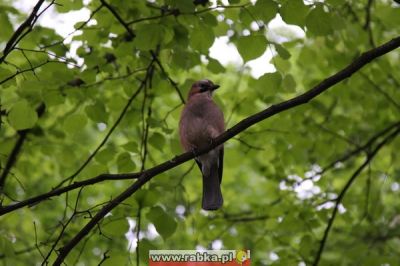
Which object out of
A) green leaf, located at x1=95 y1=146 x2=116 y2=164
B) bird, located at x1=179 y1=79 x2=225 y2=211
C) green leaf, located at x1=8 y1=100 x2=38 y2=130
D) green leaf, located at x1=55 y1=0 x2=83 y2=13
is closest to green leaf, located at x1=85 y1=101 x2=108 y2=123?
green leaf, located at x1=95 y1=146 x2=116 y2=164

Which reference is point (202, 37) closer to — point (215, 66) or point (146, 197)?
point (215, 66)

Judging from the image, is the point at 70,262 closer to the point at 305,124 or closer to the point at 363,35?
the point at 305,124

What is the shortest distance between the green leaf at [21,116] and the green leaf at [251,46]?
1536 mm

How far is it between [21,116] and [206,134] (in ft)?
4.76

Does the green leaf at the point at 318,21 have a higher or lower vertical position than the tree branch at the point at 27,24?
higher

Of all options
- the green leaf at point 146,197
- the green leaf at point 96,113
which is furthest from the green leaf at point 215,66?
the green leaf at point 146,197

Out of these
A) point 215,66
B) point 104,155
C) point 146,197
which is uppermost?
point 215,66

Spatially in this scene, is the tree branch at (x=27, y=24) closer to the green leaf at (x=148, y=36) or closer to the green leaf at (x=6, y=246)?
the green leaf at (x=148, y=36)

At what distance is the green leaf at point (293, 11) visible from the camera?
137 inches

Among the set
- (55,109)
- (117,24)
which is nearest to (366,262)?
(117,24)

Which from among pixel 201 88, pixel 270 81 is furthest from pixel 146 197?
pixel 201 88

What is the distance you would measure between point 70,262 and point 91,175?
0.62 metres

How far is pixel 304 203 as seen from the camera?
17.7 ft

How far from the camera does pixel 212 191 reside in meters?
4.53
